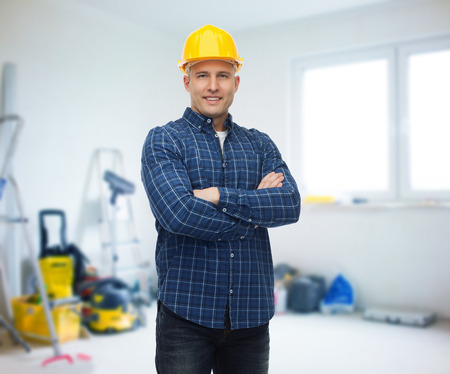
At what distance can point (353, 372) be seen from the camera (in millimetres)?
2359

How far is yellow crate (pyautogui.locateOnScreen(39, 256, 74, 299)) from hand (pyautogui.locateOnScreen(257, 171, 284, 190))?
214 cm

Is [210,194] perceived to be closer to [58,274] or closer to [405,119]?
[58,274]

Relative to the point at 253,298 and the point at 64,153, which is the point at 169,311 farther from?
the point at 64,153

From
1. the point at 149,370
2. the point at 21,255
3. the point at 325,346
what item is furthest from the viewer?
the point at 21,255

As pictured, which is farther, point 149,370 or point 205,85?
point 149,370

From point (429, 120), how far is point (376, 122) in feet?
1.21

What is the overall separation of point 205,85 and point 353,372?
1.81m

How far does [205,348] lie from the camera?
104 centimetres

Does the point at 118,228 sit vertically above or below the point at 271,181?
below

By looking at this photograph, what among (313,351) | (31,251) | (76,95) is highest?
(76,95)

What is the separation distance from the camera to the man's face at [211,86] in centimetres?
111

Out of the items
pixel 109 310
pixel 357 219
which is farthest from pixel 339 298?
pixel 109 310

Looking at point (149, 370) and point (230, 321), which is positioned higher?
point (230, 321)

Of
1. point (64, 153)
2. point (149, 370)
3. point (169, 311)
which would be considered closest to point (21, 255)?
point (64, 153)
